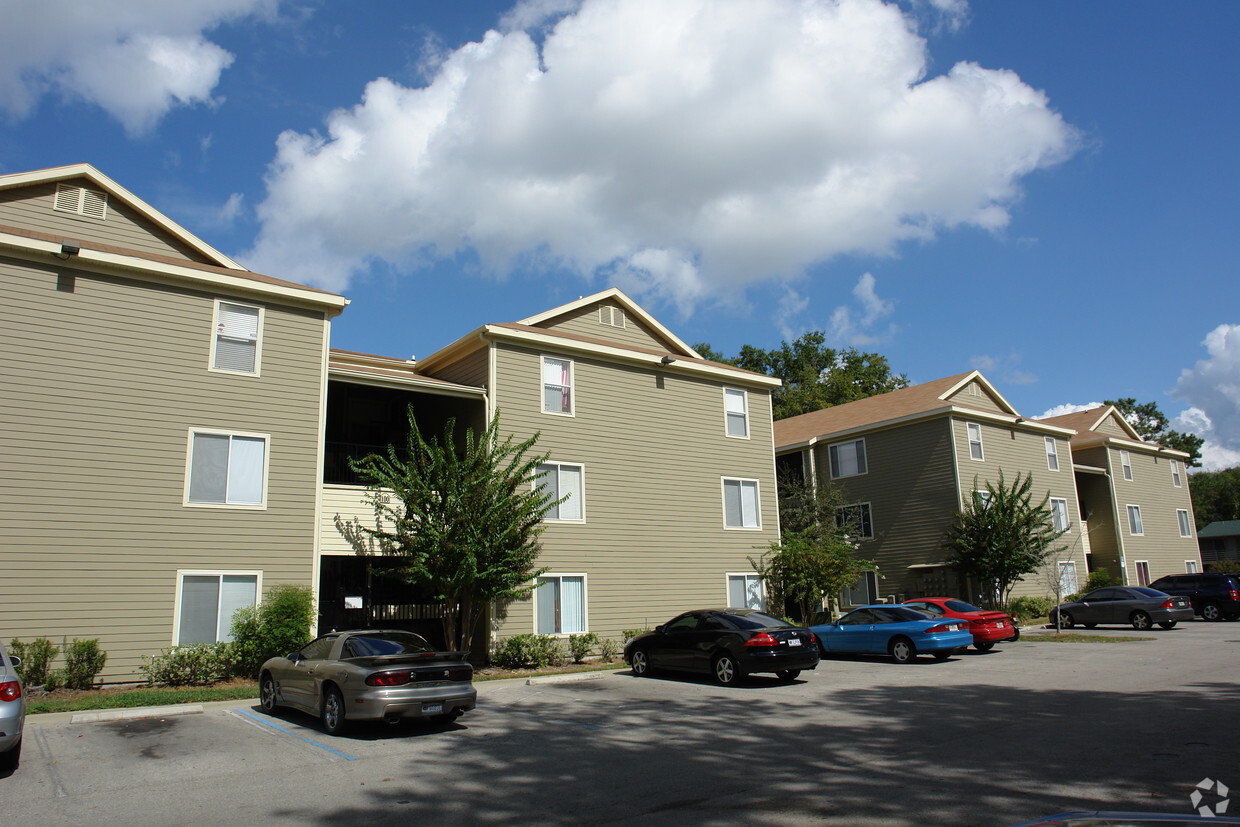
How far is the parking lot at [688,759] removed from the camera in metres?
7.30

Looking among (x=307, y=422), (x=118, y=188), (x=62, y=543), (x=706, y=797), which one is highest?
(x=118, y=188)

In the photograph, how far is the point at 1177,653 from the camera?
59.8ft

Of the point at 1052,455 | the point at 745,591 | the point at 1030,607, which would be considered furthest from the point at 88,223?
the point at 1052,455

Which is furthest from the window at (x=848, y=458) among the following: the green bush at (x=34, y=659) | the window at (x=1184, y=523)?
the green bush at (x=34, y=659)

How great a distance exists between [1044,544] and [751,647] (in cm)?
1838

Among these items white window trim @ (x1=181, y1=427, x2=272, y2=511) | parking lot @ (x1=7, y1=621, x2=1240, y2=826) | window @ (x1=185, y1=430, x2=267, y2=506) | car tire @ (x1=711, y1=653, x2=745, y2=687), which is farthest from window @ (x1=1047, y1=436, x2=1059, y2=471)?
window @ (x1=185, y1=430, x2=267, y2=506)

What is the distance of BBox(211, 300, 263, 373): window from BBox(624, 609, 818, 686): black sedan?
10.5 metres

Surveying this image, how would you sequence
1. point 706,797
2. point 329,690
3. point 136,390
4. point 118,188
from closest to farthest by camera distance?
point 706,797 → point 329,690 → point 136,390 → point 118,188

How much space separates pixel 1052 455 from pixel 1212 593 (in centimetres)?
808

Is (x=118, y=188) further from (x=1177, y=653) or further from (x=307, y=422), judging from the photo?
(x=1177, y=653)

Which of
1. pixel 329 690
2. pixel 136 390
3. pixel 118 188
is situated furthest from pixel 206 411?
pixel 329 690

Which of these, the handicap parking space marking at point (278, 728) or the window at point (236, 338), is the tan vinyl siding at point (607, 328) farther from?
the handicap parking space marking at point (278, 728)

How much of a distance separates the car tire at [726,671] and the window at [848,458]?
769 inches

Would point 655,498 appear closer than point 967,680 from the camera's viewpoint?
No
